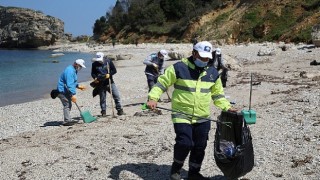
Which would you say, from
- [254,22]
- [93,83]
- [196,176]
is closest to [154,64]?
[93,83]

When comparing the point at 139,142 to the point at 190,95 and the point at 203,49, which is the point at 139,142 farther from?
the point at 203,49

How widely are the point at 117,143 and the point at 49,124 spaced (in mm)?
4744

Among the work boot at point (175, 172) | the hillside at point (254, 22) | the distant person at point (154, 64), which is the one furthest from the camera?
the hillside at point (254, 22)

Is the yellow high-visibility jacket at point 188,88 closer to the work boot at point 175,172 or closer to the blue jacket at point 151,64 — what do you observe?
the work boot at point 175,172

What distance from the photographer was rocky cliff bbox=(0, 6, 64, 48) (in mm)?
104688

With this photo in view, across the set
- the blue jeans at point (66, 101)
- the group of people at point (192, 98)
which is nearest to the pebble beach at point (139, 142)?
the blue jeans at point (66, 101)

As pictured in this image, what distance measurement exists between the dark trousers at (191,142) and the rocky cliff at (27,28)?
103m

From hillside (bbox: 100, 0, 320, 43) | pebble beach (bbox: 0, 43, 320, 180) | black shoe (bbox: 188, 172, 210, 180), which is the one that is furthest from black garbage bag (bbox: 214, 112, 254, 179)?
hillside (bbox: 100, 0, 320, 43)

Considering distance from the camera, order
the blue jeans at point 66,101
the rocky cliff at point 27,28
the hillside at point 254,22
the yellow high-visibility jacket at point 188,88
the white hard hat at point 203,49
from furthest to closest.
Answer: the rocky cliff at point 27,28
the hillside at point 254,22
the blue jeans at point 66,101
the yellow high-visibility jacket at point 188,88
the white hard hat at point 203,49

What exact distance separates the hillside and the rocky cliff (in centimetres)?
4929

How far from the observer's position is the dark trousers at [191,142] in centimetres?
571

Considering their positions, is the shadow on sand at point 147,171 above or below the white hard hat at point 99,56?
below

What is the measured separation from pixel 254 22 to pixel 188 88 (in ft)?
148

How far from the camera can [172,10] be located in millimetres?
73375
